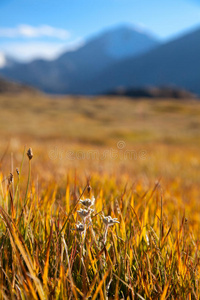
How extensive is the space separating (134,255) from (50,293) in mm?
403

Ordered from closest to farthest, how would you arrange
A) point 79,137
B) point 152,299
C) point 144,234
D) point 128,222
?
point 152,299 → point 144,234 → point 128,222 → point 79,137

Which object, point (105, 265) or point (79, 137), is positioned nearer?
point (105, 265)

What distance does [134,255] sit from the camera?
130 cm

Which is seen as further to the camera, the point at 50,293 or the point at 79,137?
the point at 79,137

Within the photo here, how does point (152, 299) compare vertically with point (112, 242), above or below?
below

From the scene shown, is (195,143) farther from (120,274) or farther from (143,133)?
(120,274)

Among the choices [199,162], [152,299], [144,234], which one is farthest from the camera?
[199,162]

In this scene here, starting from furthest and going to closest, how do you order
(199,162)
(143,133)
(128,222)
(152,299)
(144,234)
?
(143,133) < (199,162) < (128,222) < (144,234) < (152,299)

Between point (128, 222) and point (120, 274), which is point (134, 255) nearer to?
point (120, 274)

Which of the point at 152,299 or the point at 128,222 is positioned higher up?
the point at 128,222

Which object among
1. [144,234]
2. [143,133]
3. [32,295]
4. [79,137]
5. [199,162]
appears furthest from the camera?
[143,133]

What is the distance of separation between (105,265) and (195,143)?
21.3 meters

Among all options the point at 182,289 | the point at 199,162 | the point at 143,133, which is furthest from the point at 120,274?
the point at 143,133

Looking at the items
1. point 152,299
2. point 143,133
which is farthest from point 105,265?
point 143,133
